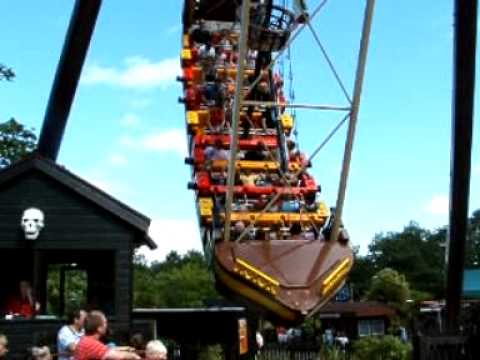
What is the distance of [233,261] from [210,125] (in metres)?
5.78

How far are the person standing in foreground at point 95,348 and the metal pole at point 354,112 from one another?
6660 millimetres

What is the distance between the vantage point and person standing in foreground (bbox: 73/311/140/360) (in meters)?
5.88

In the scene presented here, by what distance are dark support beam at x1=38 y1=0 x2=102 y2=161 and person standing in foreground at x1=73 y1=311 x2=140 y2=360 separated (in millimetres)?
5627

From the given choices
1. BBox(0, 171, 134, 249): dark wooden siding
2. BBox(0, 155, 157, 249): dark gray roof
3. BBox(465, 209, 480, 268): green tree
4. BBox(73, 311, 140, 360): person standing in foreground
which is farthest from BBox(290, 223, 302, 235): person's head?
BBox(465, 209, 480, 268): green tree

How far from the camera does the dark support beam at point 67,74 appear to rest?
10766mm

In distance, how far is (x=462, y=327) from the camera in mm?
12609

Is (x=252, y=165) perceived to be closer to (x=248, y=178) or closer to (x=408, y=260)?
(x=248, y=178)

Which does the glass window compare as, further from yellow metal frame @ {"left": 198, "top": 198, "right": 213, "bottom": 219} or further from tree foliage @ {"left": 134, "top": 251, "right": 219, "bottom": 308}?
yellow metal frame @ {"left": 198, "top": 198, "right": 213, "bottom": 219}

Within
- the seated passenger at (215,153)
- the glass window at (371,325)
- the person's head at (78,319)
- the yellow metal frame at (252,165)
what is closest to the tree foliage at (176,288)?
the glass window at (371,325)

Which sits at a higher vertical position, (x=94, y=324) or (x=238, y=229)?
(x=238, y=229)

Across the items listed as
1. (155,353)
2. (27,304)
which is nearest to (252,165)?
(27,304)

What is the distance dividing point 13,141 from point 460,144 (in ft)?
36.7

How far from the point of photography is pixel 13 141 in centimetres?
1938

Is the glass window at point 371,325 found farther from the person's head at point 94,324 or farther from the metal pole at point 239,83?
the person's head at point 94,324
